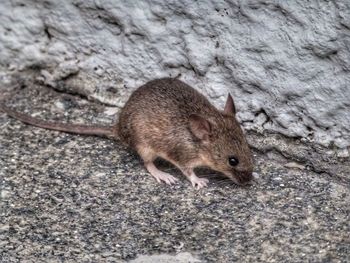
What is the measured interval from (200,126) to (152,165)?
1.56 ft

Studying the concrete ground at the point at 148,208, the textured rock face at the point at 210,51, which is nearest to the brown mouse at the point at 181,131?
the concrete ground at the point at 148,208

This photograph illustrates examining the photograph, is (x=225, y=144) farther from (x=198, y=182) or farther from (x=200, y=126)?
(x=198, y=182)

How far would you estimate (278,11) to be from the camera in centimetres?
554

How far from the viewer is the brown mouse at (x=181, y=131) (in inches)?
226

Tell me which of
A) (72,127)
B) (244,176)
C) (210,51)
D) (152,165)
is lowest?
(72,127)

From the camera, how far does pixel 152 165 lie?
592 centimetres

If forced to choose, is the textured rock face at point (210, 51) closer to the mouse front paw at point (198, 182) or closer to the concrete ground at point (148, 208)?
the concrete ground at point (148, 208)

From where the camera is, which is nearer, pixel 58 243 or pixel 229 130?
pixel 58 243

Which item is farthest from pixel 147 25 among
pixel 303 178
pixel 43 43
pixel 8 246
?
pixel 8 246

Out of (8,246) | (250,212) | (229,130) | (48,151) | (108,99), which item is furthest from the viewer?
(108,99)

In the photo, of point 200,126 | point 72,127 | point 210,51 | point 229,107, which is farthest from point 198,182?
point 72,127

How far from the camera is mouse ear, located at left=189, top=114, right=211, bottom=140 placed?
18.6ft

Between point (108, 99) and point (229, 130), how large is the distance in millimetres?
1308

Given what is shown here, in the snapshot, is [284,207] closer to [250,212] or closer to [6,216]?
[250,212]
